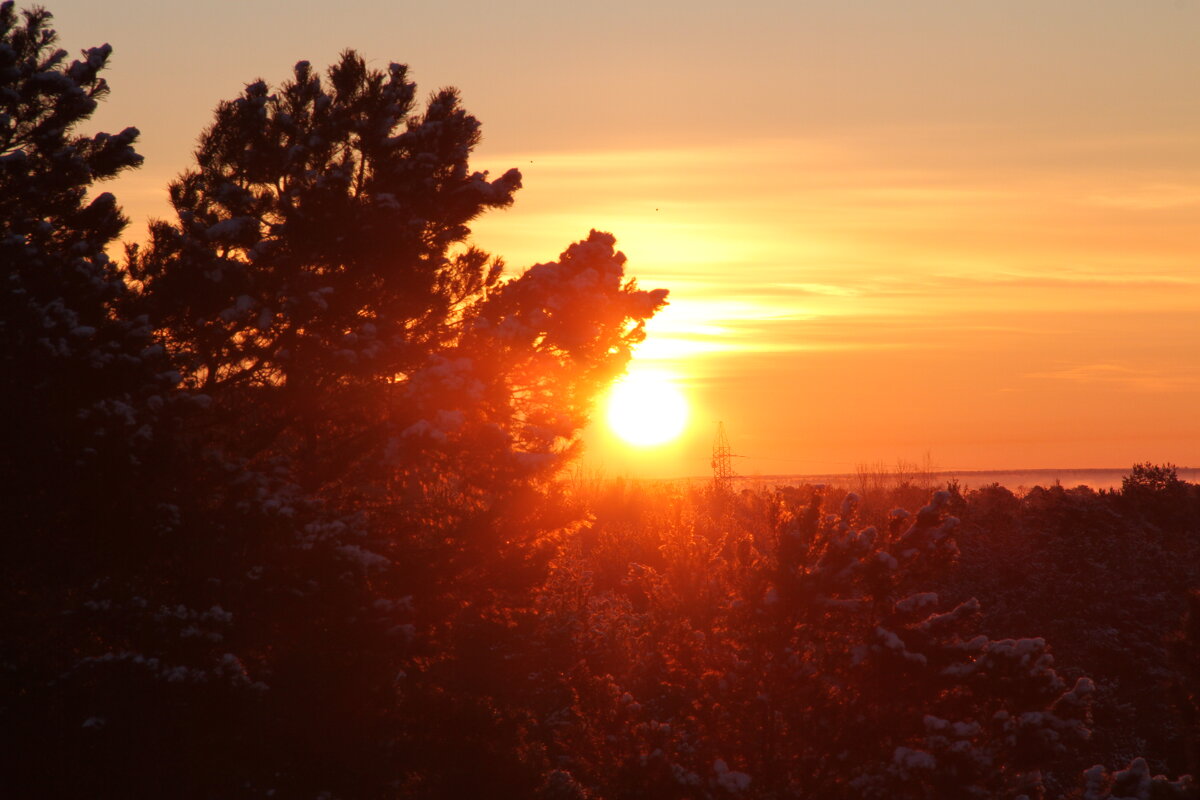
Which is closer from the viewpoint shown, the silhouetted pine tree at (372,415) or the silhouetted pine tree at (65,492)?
the silhouetted pine tree at (65,492)

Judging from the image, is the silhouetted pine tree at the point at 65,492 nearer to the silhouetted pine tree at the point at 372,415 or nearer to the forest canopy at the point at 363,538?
the forest canopy at the point at 363,538

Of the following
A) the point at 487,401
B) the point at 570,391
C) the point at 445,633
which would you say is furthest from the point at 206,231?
the point at 445,633

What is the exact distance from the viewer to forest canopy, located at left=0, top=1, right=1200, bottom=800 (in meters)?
15.5

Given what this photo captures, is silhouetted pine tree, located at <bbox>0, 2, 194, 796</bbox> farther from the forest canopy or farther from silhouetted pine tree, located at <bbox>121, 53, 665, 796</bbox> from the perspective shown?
silhouetted pine tree, located at <bbox>121, 53, 665, 796</bbox>

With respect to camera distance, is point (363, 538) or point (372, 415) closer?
point (363, 538)

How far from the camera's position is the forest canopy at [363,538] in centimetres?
1552

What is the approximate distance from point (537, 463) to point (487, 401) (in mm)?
1611

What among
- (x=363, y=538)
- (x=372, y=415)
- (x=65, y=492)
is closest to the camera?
(x=65, y=492)

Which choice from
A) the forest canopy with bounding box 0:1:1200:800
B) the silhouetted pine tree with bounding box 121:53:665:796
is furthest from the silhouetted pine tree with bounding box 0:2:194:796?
the silhouetted pine tree with bounding box 121:53:665:796

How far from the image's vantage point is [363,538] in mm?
17328

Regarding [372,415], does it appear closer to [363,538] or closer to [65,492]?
[363,538]

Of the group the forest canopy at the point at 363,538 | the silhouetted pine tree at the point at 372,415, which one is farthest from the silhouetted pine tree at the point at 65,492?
the silhouetted pine tree at the point at 372,415

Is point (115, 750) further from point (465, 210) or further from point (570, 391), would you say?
point (465, 210)

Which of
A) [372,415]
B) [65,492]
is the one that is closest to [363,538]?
[372,415]
